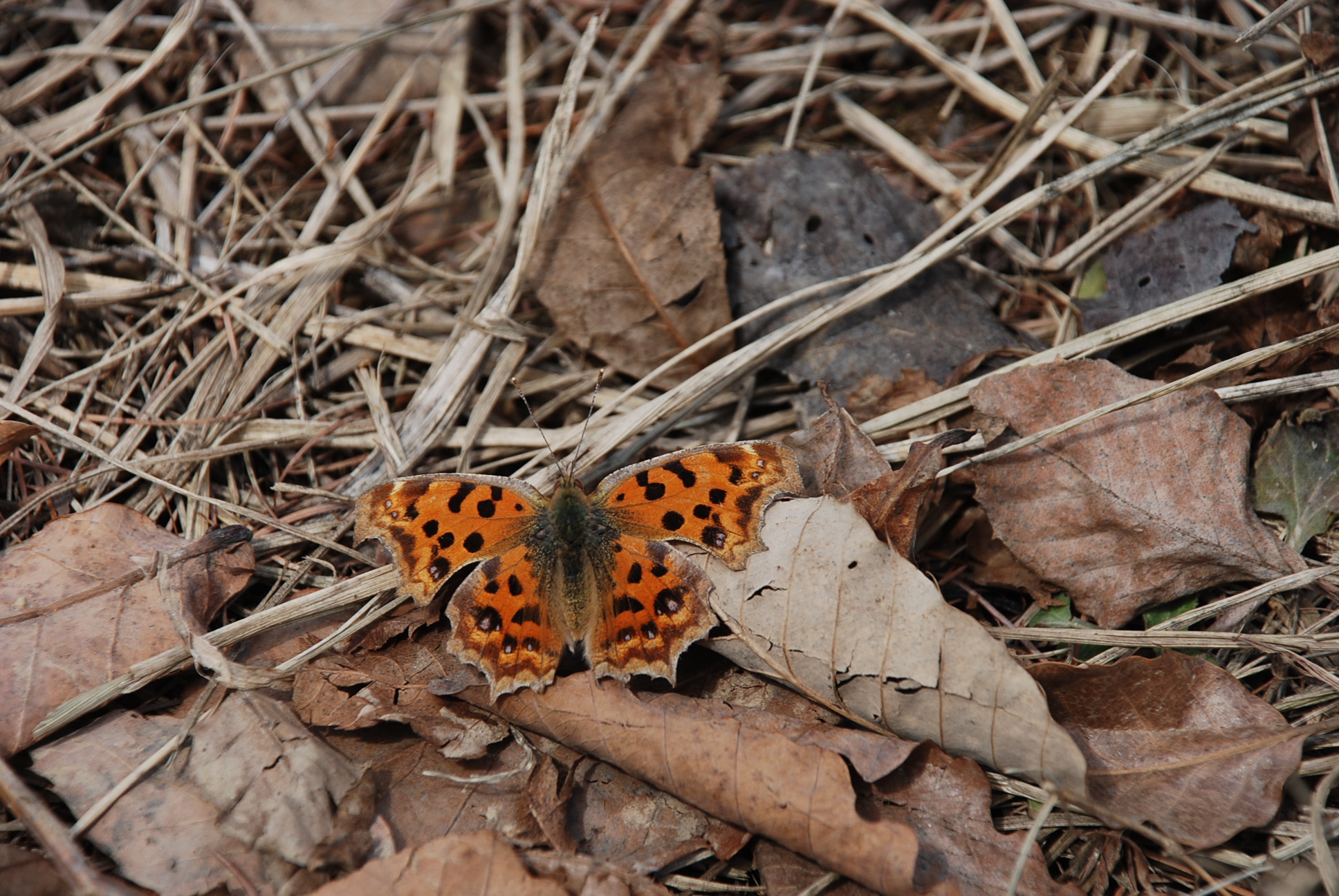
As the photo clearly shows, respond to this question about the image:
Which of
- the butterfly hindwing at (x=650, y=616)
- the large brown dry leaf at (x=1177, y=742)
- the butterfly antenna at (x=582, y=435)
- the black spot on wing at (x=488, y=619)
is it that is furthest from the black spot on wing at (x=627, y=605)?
the large brown dry leaf at (x=1177, y=742)

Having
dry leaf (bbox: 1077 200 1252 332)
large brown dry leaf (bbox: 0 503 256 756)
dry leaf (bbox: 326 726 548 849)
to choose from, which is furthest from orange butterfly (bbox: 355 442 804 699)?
dry leaf (bbox: 1077 200 1252 332)

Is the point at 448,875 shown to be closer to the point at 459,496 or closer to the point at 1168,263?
the point at 459,496

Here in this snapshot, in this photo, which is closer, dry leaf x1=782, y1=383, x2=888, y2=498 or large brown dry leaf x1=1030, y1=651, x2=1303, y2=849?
large brown dry leaf x1=1030, y1=651, x2=1303, y2=849

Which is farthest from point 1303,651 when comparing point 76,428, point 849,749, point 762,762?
point 76,428

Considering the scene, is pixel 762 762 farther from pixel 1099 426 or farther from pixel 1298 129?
pixel 1298 129

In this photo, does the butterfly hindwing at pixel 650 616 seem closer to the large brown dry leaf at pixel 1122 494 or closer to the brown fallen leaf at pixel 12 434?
the large brown dry leaf at pixel 1122 494

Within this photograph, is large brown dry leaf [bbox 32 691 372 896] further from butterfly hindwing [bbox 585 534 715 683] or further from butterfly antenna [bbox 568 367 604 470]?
butterfly antenna [bbox 568 367 604 470]
